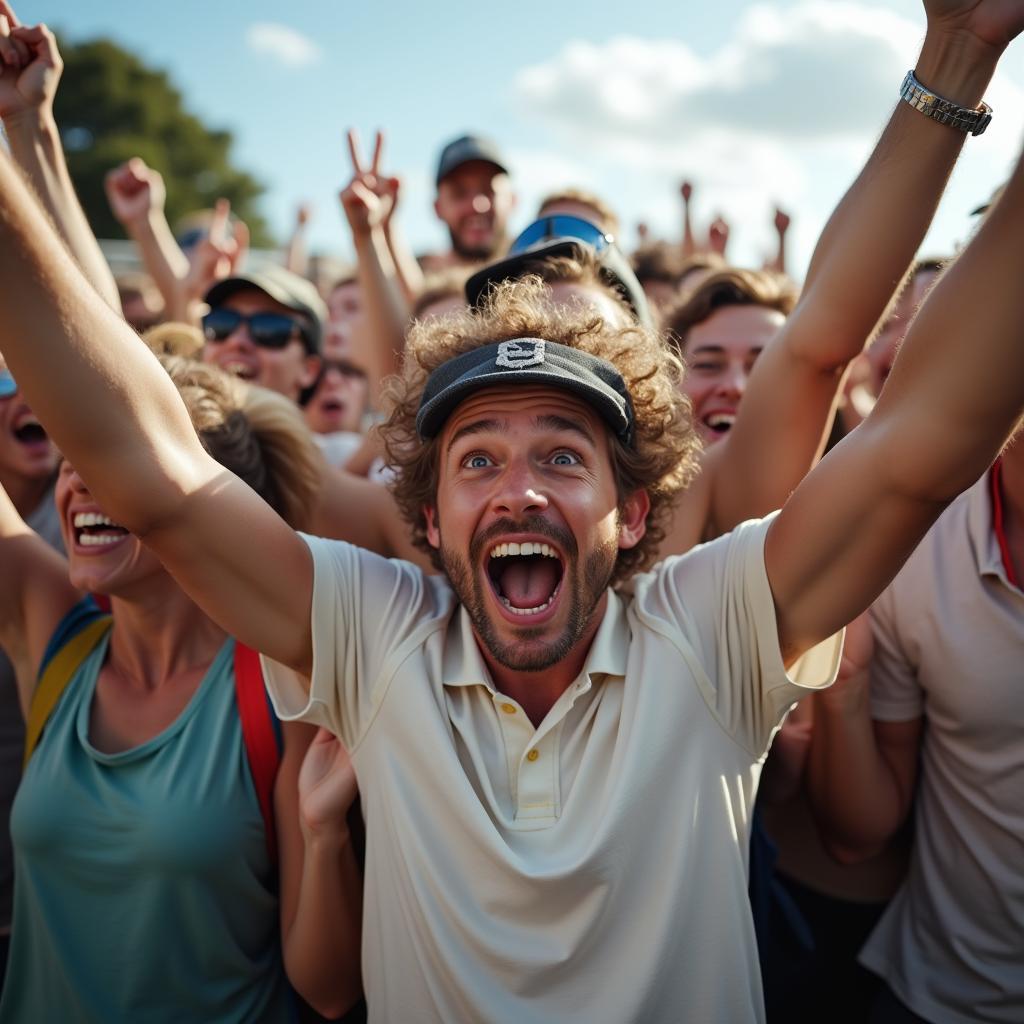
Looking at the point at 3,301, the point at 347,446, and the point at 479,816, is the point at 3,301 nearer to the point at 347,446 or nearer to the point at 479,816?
the point at 479,816

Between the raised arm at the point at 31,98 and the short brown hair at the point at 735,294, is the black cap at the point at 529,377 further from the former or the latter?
the short brown hair at the point at 735,294

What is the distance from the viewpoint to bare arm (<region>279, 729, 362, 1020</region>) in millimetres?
2016

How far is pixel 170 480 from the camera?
1.66m

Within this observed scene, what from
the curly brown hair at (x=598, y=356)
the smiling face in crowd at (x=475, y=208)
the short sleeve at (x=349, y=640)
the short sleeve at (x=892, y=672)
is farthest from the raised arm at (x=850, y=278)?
the smiling face in crowd at (x=475, y=208)

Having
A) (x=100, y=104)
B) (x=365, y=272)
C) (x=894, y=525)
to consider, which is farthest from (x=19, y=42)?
(x=100, y=104)

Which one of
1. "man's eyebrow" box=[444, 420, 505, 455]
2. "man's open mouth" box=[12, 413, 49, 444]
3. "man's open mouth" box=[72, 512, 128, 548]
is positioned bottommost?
"man's open mouth" box=[72, 512, 128, 548]

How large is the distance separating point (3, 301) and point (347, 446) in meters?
3.10

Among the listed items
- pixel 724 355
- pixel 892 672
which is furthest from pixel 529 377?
pixel 724 355

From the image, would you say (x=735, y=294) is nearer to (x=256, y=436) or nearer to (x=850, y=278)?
(x=850, y=278)

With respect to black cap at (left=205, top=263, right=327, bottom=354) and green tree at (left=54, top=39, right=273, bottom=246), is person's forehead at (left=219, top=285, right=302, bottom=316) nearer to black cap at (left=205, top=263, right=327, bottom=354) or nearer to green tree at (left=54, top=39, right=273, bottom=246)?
black cap at (left=205, top=263, right=327, bottom=354)

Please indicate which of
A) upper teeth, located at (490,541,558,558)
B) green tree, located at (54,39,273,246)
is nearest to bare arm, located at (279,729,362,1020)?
upper teeth, located at (490,541,558,558)

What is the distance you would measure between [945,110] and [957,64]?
81 millimetres

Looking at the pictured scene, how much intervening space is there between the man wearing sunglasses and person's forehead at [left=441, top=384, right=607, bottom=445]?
243 cm

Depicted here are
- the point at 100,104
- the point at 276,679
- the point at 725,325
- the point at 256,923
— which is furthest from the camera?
the point at 100,104
